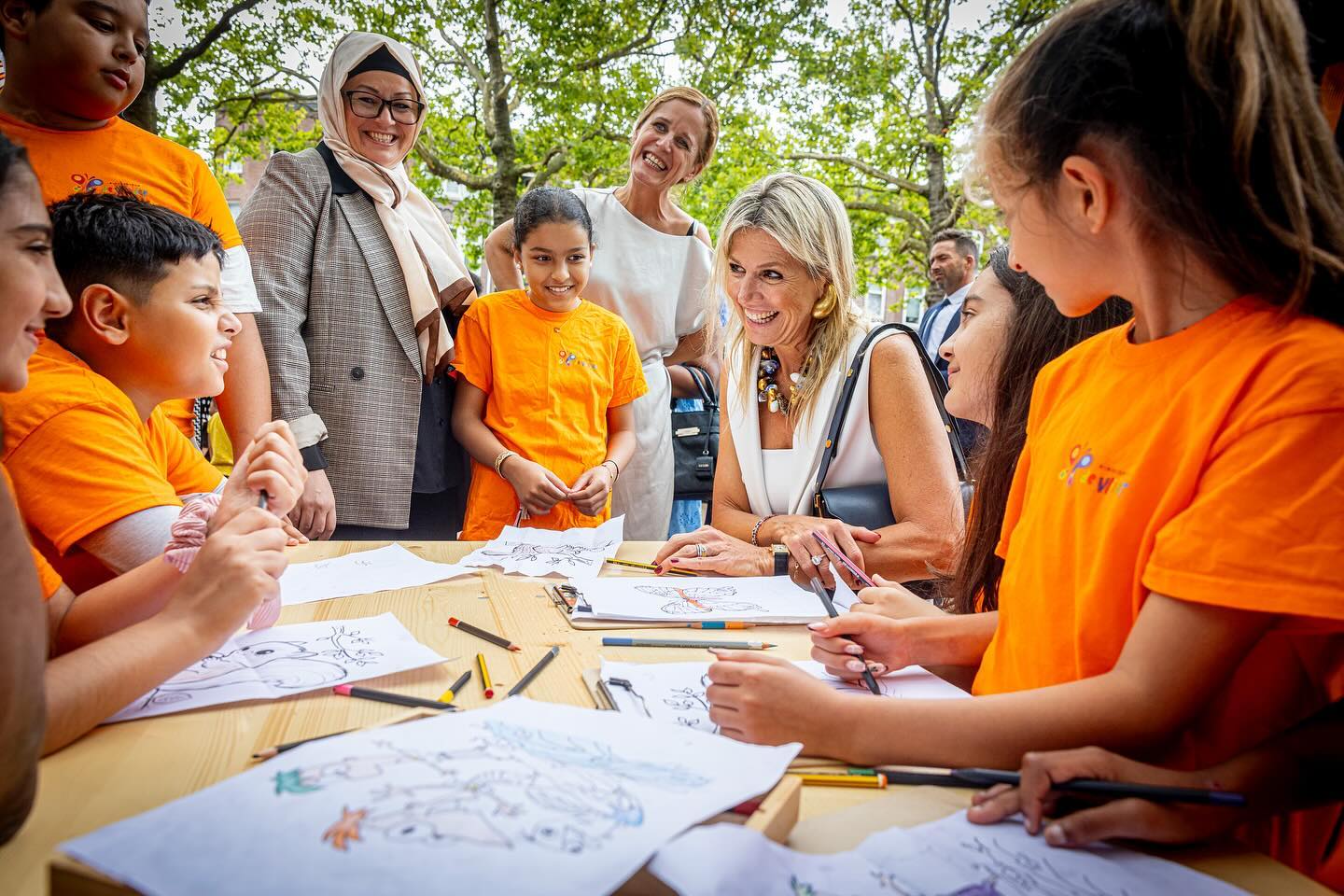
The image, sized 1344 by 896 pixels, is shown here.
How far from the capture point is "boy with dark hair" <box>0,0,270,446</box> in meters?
1.94

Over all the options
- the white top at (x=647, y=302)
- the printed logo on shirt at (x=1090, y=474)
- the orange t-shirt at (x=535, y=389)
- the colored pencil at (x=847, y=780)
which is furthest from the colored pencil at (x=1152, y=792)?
the white top at (x=647, y=302)

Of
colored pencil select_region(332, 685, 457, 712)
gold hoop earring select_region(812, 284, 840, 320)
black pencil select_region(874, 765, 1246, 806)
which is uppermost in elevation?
gold hoop earring select_region(812, 284, 840, 320)

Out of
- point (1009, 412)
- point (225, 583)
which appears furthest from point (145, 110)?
point (1009, 412)

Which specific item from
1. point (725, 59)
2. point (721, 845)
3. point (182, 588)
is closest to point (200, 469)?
point (182, 588)

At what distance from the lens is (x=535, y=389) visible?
9.04ft

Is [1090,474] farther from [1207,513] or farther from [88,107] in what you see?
[88,107]

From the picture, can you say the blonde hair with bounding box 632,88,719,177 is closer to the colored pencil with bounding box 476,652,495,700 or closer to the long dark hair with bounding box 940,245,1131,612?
the long dark hair with bounding box 940,245,1131,612

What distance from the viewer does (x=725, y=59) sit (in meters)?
9.23

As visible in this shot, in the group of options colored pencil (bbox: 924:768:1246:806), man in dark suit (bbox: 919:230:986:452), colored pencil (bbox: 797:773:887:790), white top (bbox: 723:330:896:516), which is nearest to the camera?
colored pencil (bbox: 924:768:1246:806)

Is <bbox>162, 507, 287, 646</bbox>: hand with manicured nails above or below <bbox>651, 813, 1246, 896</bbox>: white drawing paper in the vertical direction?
above

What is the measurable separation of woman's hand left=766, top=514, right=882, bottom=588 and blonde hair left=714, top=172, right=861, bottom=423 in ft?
1.19

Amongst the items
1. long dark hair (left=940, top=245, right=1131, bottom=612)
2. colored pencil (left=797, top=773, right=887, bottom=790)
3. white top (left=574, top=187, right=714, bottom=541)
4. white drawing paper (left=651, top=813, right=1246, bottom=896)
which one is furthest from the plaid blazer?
white drawing paper (left=651, top=813, right=1246, bottom=896)

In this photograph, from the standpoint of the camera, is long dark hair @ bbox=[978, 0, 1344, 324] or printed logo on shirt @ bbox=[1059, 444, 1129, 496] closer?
long dark hair @ bbox=[978, 0, 1344, 324]

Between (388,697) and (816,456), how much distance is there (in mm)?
1399
